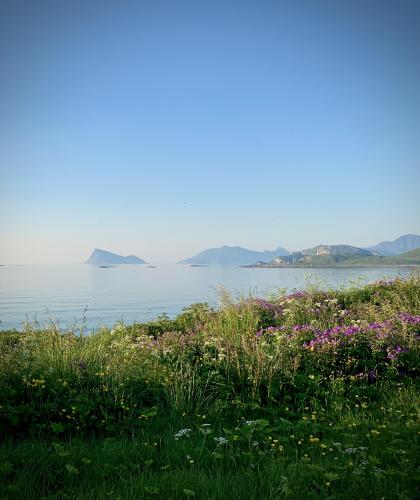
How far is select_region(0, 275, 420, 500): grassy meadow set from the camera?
141 inches

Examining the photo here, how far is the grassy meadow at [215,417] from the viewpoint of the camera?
3.59m

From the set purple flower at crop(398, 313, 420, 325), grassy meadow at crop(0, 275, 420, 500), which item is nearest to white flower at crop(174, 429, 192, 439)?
grassy meadow at crop(0, 275, 420, 500)

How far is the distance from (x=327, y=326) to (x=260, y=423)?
207 inches

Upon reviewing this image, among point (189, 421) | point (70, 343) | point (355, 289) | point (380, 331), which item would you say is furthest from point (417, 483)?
point (355, 289)

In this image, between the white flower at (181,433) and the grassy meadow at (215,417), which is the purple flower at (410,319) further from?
the white flower at (181,433)

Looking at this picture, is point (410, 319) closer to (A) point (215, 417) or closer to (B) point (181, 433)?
(A) point (215, 417)

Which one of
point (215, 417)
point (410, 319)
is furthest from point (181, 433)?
point (410, 319)

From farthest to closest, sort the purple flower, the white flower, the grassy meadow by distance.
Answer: the purple flower, the white flower, the grassy meadow

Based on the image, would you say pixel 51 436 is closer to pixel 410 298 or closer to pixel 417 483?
pixel 417 483

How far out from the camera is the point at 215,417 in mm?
5352

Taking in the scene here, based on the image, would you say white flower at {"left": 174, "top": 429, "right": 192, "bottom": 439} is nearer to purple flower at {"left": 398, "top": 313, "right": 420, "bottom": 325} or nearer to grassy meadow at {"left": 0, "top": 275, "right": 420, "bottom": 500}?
grassy meadow at {"left": 0, "top": 275, "right": 420, "bottom": 500}

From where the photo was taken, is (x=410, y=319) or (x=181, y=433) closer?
(x=181, y=433)

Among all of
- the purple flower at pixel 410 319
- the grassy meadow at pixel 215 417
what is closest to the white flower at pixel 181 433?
the grassy meadow at pixel 215 417

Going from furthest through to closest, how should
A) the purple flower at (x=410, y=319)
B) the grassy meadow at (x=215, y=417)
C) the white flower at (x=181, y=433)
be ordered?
the purple flower at (x=410, y=319), the white flower at (x=181, y=433), the grassy meadow at (x=215, y=417)
